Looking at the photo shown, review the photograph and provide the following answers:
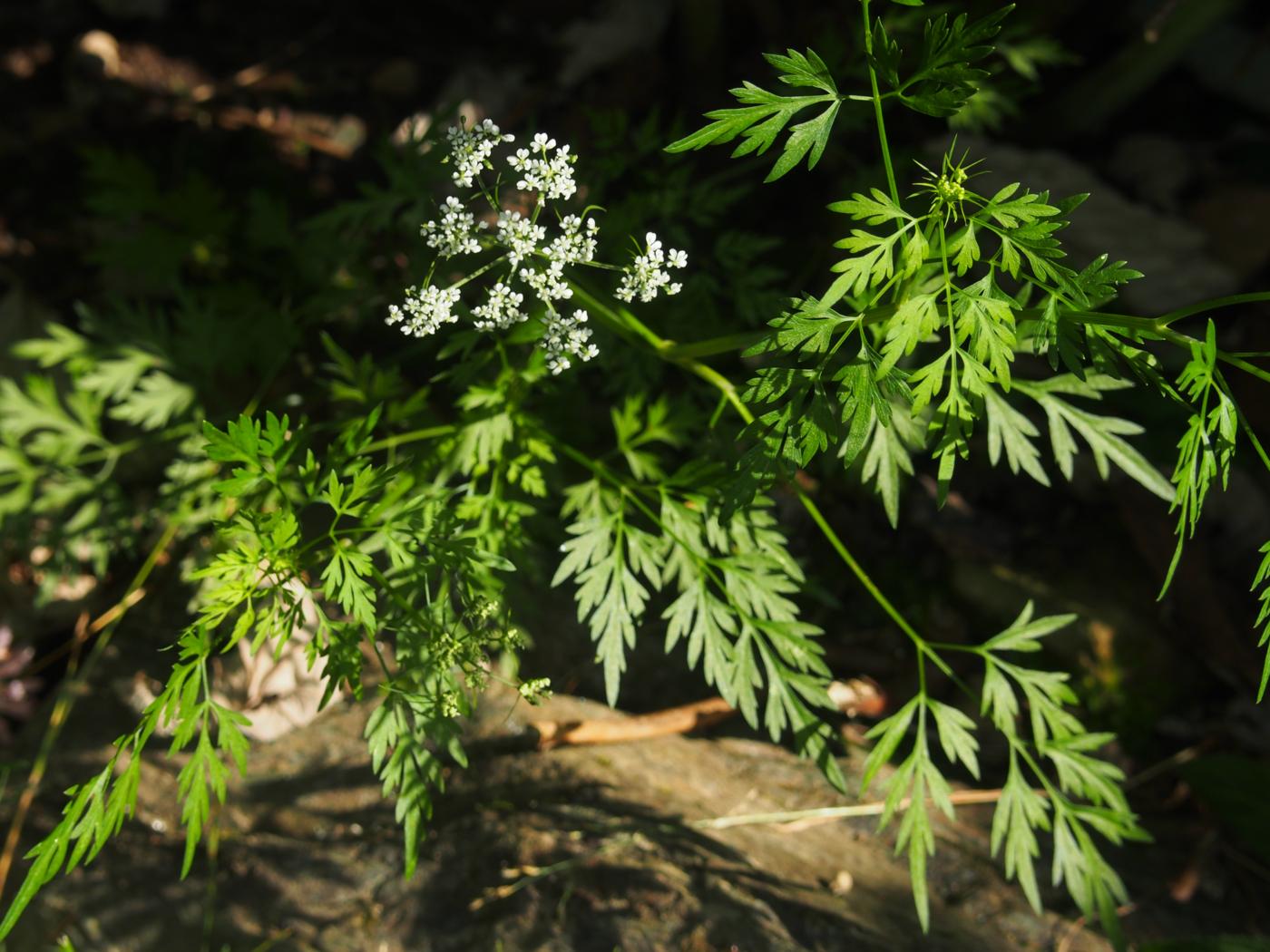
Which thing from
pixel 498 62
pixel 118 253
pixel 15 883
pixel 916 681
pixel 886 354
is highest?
pixel 498 62

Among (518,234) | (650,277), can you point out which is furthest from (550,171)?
(650,277)

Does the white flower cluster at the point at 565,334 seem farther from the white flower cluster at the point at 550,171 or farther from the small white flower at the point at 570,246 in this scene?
the white flower cluster at the point at 550,171

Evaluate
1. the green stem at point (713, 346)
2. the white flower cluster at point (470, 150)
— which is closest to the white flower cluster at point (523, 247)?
the white flower cluster at point (470, 150)

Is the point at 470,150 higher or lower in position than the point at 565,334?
higher

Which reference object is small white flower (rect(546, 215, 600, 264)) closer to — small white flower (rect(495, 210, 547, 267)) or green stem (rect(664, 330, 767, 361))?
small white flower (rect(495, 210, 547, 267))

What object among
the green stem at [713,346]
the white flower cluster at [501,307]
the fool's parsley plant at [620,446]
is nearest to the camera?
the fool's parsley plant at [620,446]

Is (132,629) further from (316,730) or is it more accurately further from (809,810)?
(809,810)

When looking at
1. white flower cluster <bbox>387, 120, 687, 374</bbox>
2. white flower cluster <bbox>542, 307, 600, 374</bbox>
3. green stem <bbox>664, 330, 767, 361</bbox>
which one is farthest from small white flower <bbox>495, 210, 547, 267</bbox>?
green stem <bbox>664, 330, 767, 361</bbox>

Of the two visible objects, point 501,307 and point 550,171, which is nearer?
point 550,171

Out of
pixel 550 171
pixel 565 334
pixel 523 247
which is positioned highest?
pixel 550 171

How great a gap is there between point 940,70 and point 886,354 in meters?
0.49

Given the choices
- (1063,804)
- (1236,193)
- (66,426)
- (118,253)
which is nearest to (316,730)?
(66,426)

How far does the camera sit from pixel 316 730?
298cm

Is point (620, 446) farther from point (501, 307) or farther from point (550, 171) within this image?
point (550, 171)
